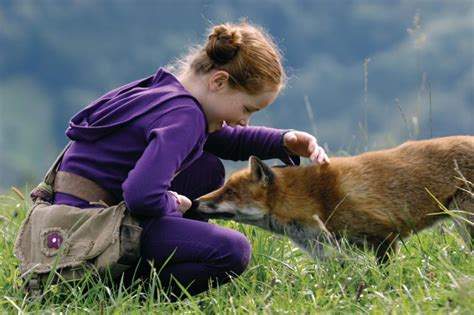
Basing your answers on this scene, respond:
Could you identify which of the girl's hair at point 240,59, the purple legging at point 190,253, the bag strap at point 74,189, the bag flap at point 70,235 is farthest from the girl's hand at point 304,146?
the bag flap at point 70,235

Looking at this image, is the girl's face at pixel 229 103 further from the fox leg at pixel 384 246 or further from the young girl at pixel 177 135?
the fox leg at pixel 384 246

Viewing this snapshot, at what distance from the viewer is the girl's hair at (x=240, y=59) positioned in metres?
4.33

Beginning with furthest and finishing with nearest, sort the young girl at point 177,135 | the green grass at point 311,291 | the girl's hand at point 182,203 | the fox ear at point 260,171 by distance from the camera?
the fox ear at point 260,171
the girl's hand at point 182,203
the young girl at point 177,135
the green grass at point 311,291

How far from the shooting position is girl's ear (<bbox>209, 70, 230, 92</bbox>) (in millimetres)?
4316

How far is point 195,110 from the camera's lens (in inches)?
162

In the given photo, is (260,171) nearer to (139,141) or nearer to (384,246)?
(384,246)

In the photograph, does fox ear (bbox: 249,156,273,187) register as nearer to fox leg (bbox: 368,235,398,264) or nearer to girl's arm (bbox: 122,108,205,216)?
fox leg (bbox: 368,235,398,264)

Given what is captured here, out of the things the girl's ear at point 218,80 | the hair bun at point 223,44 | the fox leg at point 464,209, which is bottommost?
the fox leg at point 464,209

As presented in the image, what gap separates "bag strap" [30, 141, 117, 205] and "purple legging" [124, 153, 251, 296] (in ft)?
0.97

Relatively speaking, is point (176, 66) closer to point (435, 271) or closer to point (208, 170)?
point (208, 170)

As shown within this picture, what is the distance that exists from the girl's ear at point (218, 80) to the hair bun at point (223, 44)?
0.28 ft

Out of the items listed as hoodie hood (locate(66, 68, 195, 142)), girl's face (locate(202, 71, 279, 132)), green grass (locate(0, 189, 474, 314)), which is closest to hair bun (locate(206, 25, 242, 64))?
girl's face (locate(202, 71, 279, 132))

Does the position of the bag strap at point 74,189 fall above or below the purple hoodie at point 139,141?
below

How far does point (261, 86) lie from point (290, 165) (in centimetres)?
110
